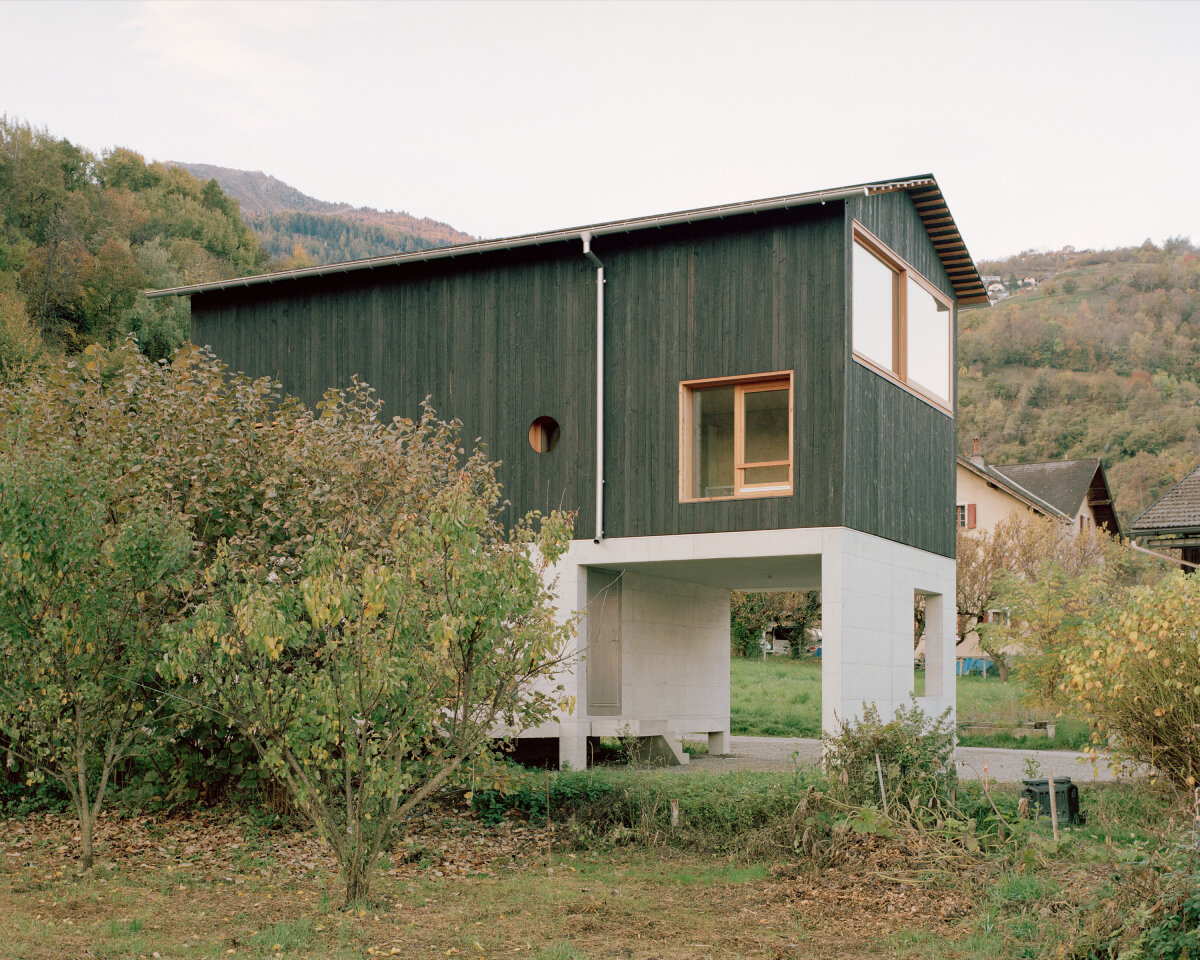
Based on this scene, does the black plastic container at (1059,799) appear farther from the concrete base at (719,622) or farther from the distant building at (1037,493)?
the distant building at (1037,493)

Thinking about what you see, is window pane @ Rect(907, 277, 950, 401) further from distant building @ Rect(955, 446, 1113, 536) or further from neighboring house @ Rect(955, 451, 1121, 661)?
distant building @ Rect(955, 446, 1113, 536)

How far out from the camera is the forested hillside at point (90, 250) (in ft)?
129

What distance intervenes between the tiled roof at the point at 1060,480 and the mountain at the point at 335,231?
32743 millimetres

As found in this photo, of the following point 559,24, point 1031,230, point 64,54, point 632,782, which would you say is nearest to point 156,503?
point 632,782

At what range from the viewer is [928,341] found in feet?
52.1

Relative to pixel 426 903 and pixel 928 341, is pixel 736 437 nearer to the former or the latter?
pixel 928 341

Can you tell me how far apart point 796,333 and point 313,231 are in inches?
2720

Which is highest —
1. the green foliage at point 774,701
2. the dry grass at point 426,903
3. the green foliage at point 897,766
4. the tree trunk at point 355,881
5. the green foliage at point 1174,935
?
the green foliage at point 897,766

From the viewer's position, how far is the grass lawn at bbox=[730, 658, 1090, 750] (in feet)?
64.7

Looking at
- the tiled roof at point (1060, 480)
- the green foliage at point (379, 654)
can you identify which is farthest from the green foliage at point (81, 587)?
the tiled roof at point (1060, 480)

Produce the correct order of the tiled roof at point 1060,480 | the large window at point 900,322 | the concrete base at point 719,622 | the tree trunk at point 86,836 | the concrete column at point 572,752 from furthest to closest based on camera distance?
the tiled roof at point 1060,480 → the concrete column at point 572,752 → the large window at point 900,322 → the concrete base at point 719,622 → the tree trunk at point 86,836

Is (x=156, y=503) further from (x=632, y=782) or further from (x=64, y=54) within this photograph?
(x=64, y=54)

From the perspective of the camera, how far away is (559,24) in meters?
19.3

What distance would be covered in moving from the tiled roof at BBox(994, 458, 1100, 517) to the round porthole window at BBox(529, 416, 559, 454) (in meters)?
33.9
